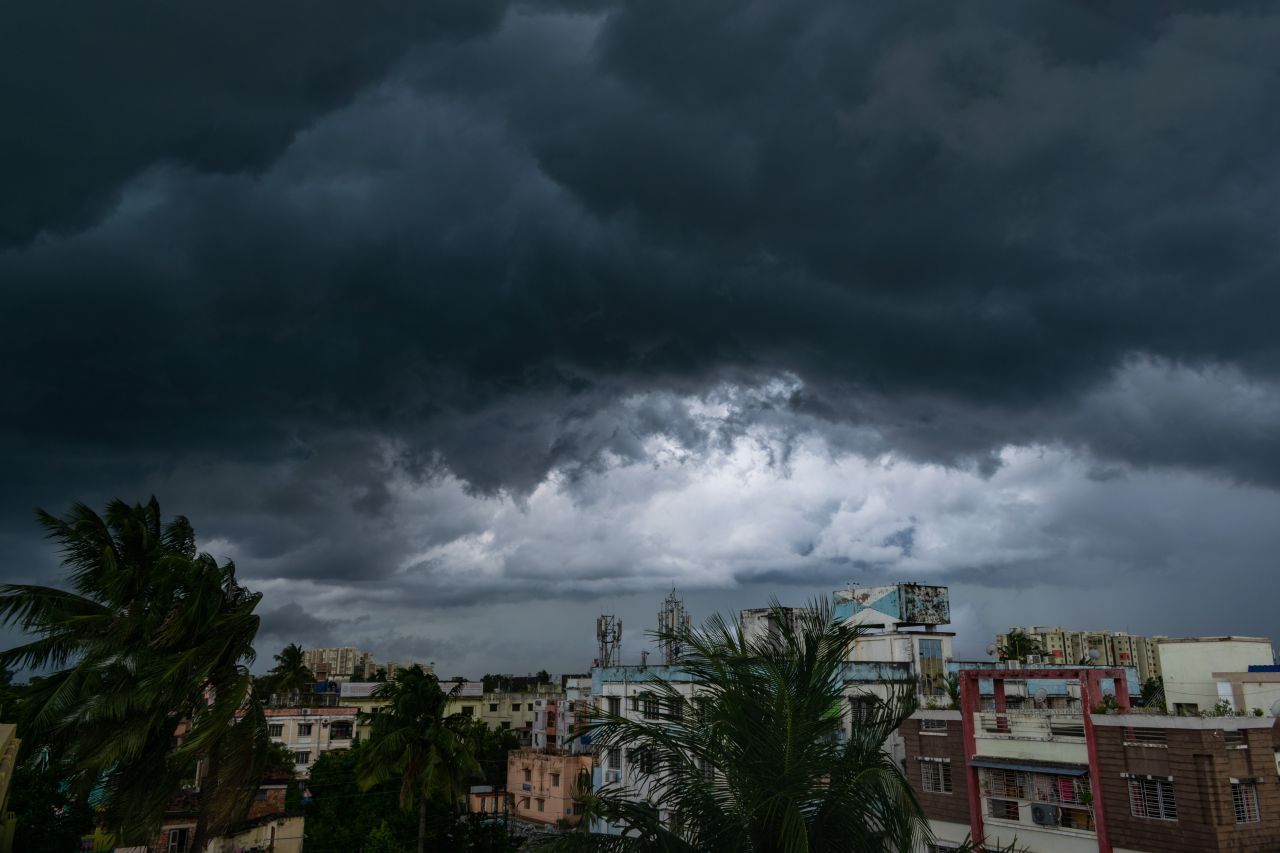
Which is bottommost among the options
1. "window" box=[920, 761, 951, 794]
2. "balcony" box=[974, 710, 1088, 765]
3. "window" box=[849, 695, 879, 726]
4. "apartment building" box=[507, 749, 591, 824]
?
"apartment building" box=[507, 749, 591, 824]

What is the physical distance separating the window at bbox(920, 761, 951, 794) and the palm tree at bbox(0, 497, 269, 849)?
126 ft

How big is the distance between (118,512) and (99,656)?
4207mm

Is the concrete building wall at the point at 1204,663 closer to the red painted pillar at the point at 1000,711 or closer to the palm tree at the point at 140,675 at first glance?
the red painted pillar at the point at 1000,711

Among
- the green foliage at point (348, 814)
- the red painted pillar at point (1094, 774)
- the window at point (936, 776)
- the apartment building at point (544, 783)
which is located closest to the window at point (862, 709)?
the red painted pillar at point (1094, 774)

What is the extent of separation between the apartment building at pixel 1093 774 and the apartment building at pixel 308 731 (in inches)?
2718

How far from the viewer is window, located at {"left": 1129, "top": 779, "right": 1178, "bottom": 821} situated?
38.3 metres

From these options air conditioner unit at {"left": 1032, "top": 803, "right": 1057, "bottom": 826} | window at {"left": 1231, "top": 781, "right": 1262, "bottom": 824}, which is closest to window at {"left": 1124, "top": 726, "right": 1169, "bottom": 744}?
window at {"left": 1231, "top": 781, "right": 1262, "bottom": 824}

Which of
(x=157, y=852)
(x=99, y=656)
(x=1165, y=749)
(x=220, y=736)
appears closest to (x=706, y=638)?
(x=220, y=736)

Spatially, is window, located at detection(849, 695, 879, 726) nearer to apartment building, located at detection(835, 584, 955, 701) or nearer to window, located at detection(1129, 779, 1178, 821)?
window, located at detection(1129, 779, 1178, 821)

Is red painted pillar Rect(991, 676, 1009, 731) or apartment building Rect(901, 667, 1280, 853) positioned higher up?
red painted pillar Rect(991, 676, 1009, 731)

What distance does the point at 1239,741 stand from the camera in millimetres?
38312

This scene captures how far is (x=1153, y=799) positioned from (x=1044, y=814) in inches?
231

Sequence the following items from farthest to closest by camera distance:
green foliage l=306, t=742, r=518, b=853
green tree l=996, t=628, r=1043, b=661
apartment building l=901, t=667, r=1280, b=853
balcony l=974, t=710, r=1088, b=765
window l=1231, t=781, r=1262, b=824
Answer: green tree l=996, t=628, r=1043, b=661
green foliage l=306, t=742, r=518, b=853
balcony l=974, t=710, r=1088, b=765
window l=1231, t=781, r=1262, b=824
apartment building l=901, t=667, r=1280, b=853

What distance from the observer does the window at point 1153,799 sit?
126ft
